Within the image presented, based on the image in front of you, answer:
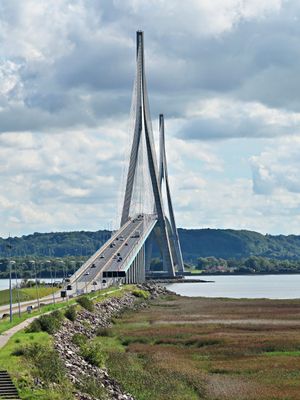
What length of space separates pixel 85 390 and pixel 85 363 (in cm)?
806

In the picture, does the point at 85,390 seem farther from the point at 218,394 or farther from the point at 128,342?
the point at 128,342

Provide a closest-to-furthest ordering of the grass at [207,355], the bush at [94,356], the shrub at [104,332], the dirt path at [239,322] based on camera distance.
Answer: the grass at [207,355]
the bush at [94,356]
the shrub at [104,332]
the dirt path at [239,322]

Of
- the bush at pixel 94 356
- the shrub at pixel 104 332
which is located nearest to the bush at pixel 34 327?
the bush at pixel 94 356

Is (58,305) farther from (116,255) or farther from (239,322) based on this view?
(116,255)

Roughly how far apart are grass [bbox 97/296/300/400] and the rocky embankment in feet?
3.45

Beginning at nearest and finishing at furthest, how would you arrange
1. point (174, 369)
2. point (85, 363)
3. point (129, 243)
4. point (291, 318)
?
1. point (85, 363)
2. point (174, 369)
3. point (291, 318)
4. point (129, 243)

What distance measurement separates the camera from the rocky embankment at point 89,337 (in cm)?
3719

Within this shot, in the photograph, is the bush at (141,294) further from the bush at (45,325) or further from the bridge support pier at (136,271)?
the bush at (45,325)

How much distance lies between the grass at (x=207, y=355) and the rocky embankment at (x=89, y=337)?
41.4 inches

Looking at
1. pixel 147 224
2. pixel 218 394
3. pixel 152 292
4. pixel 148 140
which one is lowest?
pixel 218 394

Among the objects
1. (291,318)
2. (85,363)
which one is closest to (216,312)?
(291,318)

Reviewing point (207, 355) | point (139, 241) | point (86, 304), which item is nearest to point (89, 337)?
point (207, 355)

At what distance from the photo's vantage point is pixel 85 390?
34562mm

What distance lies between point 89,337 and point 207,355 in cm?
1181
